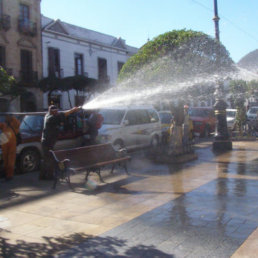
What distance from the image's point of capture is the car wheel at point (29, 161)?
8961 millimetres

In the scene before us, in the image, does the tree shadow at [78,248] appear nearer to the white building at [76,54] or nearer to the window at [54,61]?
the white building at [76,54]

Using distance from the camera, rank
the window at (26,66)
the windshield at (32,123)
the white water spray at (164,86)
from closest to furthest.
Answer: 1. the windshield at (32,123)
2. the white water spray at (164,86)
3. the window at (26,66)

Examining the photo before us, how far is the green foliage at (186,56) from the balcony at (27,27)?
1513cm

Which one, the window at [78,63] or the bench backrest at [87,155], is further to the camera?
the window at [78,63]

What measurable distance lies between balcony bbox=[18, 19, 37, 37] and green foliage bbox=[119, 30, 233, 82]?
15132mm

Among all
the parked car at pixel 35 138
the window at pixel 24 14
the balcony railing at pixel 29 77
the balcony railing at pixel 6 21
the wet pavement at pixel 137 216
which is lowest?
the wet pavement at pixel 137 216

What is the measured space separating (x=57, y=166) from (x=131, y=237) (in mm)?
3019

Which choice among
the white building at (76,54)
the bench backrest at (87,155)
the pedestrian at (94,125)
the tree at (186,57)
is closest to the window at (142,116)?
the tree at (186,57)

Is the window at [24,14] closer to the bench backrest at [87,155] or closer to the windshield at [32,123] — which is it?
the windshield at [32,123]

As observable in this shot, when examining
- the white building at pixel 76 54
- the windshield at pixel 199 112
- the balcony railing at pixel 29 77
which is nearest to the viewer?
the windshield at pixel 199 112

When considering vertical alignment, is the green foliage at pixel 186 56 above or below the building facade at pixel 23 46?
below

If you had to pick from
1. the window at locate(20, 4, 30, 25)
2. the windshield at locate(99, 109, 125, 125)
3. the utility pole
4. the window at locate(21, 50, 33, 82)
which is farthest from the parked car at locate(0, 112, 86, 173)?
the window at locate(20, 4, 30, 25)

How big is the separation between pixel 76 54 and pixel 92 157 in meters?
22.6

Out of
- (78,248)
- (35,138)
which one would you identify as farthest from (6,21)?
(78,248)
